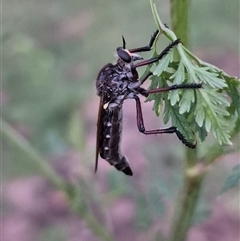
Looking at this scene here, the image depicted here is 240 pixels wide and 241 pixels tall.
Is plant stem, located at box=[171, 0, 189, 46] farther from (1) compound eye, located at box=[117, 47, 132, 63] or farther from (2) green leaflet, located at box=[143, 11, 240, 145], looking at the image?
(1) compound eye, located at box=[117, 47, 132, 63]

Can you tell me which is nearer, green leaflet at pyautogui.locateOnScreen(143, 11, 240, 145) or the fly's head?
green leaflet at pyautogui.locateOnScreen(143, 11, 240, 145)

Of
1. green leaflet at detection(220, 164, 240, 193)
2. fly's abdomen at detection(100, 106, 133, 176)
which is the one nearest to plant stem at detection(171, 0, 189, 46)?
green leaflet at detection(220, 164, 240, 193)

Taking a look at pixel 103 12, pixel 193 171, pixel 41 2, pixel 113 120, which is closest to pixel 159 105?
pixel 193 171

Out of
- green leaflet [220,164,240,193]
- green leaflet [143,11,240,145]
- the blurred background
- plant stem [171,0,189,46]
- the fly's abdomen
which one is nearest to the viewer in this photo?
green leaflet [143,11,240,145]

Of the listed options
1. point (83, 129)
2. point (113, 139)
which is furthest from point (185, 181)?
point (83, 129)

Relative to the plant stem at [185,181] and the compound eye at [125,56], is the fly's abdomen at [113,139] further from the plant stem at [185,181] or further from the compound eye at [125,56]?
the plant stem at [185,181]

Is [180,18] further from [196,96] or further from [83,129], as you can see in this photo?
[83,129]

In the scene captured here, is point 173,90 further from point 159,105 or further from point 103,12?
point 103,12
